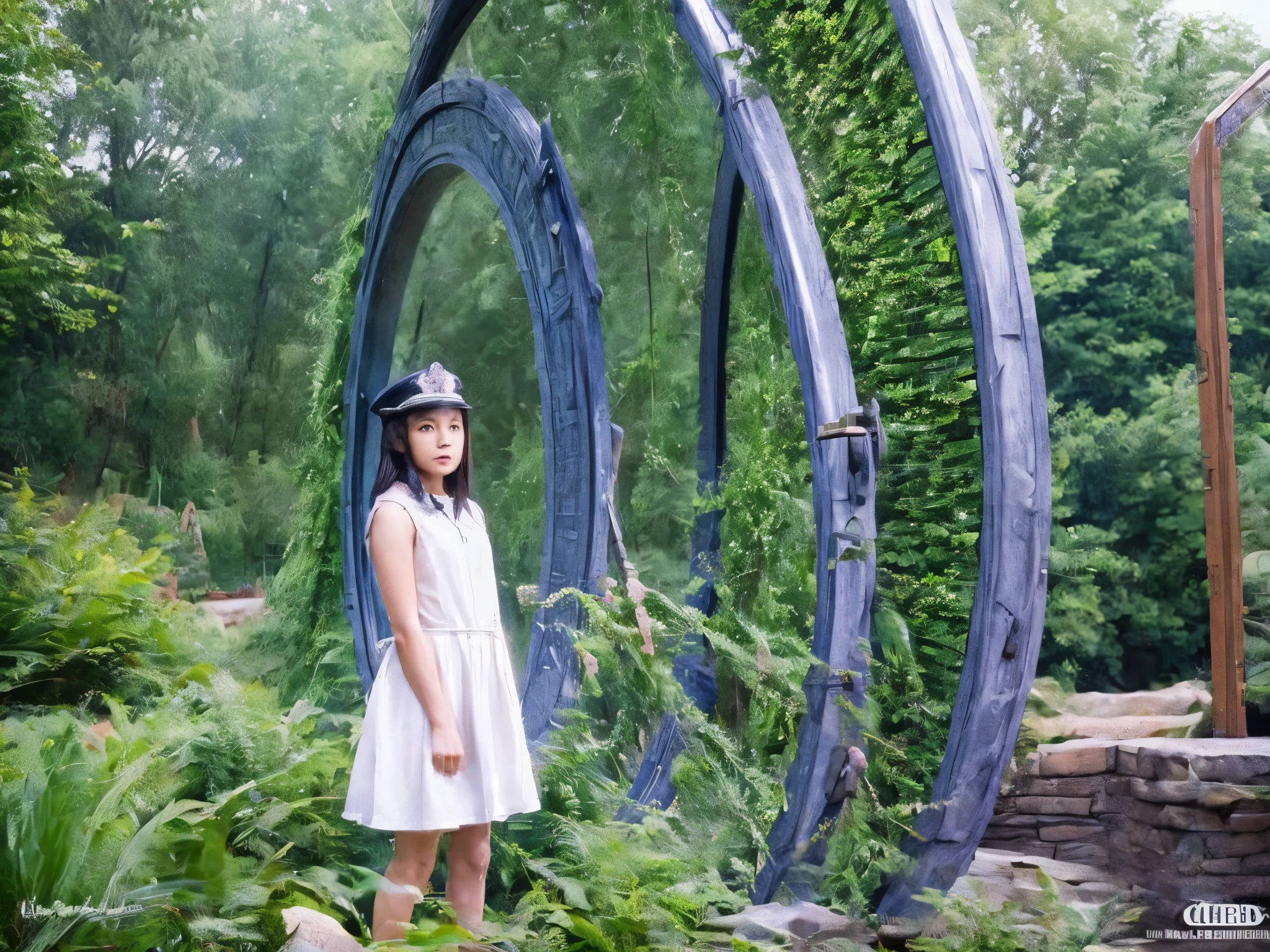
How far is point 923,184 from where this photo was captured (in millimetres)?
2484

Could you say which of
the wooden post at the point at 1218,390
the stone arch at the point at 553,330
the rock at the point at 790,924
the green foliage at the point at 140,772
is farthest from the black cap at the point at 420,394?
the wooden post at the point at 1218,390

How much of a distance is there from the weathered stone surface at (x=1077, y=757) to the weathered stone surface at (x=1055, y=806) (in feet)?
0.27

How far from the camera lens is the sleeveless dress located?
245 centimetres

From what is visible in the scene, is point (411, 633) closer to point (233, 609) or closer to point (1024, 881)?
point (1024, 881)

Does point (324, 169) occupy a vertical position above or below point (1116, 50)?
above

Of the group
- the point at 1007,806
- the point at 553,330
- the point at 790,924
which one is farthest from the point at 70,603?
the point at 1007,806

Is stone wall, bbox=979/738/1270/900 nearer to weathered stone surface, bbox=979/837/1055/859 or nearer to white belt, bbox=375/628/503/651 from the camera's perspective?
weathered stone surface, bbox=979/837/1055/859

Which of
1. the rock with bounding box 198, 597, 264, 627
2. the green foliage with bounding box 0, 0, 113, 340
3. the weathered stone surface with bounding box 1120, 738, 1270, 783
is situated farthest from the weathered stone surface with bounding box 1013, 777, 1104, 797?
the green foliage with bounding box 0, 0, 113, 340

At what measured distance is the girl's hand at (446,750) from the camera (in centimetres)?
242

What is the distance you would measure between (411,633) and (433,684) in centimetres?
13

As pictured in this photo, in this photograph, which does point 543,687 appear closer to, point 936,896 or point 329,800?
point 329,800

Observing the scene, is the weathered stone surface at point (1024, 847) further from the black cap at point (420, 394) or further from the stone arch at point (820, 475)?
the black cap at point (420, 394)

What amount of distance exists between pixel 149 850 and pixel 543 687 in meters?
1.20

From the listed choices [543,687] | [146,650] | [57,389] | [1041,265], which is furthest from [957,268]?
[57,389]
